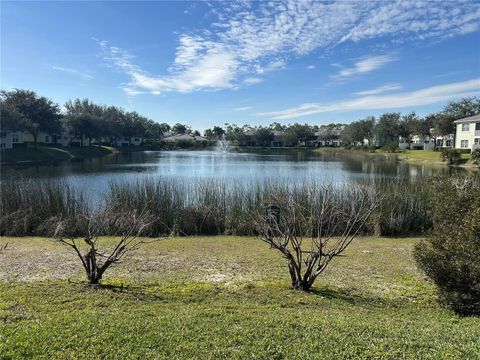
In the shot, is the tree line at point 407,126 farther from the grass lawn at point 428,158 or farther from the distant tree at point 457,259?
the distant tree at point 457,259

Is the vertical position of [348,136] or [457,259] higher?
[348,136]

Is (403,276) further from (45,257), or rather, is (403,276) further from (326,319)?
(45,257)

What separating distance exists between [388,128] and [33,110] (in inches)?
2001

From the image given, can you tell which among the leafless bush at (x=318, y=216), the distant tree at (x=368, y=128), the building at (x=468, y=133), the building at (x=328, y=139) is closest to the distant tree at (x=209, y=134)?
the building at (x=328, y=139)

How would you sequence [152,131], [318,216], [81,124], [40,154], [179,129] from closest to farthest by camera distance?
[318,216] < [40,154] < [81,124] < [152,131] < [179,129]

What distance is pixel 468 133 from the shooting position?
4266 centimetres

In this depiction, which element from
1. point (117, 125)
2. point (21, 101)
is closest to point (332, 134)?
point (117, 125)

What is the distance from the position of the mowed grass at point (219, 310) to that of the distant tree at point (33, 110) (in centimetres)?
3948

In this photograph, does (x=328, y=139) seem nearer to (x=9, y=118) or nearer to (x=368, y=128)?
(x=368, y=128)

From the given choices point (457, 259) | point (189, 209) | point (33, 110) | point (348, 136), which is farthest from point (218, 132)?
point (457, 259)

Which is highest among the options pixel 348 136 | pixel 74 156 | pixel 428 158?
pixel 348 136

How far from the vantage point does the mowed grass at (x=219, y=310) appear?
2738mm

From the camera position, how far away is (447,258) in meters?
4.28

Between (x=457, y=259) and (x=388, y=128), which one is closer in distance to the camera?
(x=457, y=259)
